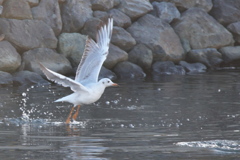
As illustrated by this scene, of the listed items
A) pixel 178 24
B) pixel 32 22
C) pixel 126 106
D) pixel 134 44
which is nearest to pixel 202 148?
pixel 126 106

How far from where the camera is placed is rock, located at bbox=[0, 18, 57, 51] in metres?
18.3

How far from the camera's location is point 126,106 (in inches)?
518

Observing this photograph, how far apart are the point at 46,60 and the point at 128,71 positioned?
298cm

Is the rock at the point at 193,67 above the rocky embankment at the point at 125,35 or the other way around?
the other way around

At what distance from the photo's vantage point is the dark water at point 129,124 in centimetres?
800

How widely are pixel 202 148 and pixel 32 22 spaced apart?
1165 cm

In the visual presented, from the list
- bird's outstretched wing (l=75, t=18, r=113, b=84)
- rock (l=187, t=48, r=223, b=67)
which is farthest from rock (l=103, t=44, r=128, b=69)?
bird's outstretched wing (l=75, t=18, r=113, b=84)

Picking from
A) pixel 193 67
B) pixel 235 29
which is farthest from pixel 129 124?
pixel 235 29

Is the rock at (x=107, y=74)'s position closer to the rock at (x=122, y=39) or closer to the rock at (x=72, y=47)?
the rock at (x=72, y=47)

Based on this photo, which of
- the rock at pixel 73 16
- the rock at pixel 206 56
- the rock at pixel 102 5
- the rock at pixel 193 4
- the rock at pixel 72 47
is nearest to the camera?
the rock at pixel 72 47

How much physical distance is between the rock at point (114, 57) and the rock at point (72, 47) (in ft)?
2.88

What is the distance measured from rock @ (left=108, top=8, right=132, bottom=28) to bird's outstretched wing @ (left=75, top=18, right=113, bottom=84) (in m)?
9.08

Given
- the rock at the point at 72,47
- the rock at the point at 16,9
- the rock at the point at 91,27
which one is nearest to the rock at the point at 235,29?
the rock at the point at 91,27

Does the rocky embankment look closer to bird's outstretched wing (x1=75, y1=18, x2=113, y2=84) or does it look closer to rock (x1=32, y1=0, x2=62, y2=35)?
rock (x1=32, y1=0, x2=62, y2=35)
